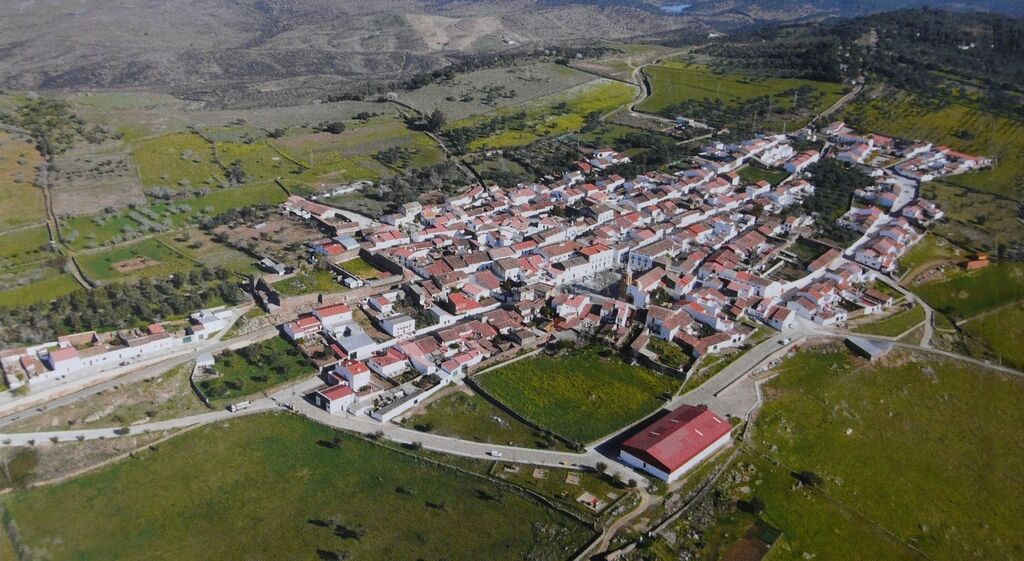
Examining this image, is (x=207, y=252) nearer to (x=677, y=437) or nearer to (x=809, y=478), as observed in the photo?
(x=677, y=437)

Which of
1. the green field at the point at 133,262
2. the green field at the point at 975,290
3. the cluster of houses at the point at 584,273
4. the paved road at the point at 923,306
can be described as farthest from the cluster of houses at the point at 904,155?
the green field at the point at 133,262

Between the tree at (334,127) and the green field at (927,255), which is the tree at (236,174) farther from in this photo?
the green field at (927,255)

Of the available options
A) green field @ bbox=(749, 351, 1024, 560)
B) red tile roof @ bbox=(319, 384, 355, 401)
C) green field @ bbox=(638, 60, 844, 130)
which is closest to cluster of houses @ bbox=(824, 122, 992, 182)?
green field @ bbox=(638, 60, 844, 130)

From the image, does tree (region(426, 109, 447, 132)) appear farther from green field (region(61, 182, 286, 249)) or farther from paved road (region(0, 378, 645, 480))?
paved road (region(0, 378, 645, 480))

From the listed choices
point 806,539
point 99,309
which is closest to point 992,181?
point 806,539

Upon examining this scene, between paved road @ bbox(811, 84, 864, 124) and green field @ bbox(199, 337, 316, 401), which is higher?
green field @ bbox(199, 337, 316, 401)
